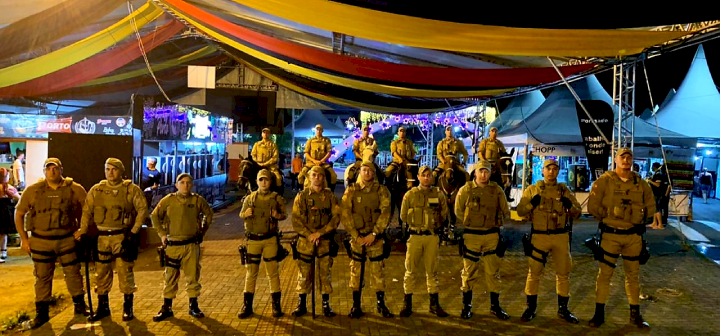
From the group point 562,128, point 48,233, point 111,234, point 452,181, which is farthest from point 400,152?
point 562,128

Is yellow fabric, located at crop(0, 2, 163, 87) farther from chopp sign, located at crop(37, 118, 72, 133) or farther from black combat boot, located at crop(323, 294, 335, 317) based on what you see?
black combat boot, located at crop(323, 294, 335, 317)

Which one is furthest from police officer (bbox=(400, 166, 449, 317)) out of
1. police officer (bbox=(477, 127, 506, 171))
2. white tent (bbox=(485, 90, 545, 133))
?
white tent (bbox=(485, 90, 545, 133))

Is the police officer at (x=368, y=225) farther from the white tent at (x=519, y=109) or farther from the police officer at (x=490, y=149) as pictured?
the white tent at (x=519, y=109)

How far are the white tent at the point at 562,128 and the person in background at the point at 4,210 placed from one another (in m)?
15.0

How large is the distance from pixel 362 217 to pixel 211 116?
41.8ft

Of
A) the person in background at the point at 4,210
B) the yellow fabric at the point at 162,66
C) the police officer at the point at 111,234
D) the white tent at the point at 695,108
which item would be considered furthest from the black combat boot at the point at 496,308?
the white tent at the point at 695,108

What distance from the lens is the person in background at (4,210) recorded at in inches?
366

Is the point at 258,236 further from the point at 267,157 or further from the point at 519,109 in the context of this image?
the point at 519,109

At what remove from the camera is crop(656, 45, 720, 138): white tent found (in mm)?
18953

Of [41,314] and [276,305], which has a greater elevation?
[276,305]

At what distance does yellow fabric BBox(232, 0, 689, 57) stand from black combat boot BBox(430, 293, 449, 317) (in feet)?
12.6

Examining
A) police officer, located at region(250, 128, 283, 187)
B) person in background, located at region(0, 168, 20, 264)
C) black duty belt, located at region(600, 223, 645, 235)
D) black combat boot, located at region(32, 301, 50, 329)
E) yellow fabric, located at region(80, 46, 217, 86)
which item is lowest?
black combat boot, located at region(32, 301, 50, 329)

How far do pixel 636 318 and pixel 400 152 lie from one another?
6016mm

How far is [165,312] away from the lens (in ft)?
20.0
